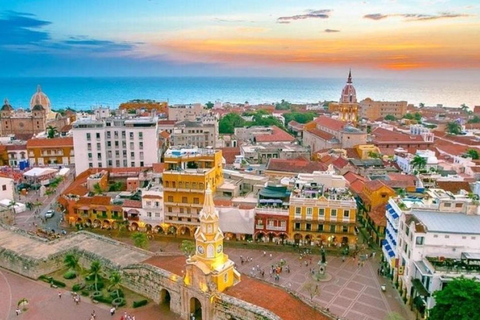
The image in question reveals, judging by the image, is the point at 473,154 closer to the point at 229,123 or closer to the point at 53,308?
the point at 229,123

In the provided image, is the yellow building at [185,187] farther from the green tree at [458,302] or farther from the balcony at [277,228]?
the green tree at [458,302]

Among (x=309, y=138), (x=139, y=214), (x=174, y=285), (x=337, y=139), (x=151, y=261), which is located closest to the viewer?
(x=174, y=285)

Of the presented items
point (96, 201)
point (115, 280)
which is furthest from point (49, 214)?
point (115, 280)

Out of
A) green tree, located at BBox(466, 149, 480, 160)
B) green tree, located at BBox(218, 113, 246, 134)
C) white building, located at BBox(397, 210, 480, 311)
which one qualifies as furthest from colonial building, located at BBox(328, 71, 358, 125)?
white building, located at BBox(397, 210, 480, 311)

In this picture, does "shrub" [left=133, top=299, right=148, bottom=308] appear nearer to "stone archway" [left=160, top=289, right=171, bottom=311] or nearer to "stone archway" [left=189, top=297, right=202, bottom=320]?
"stone archway" [left=160, top=289, right=171, bottom=311]

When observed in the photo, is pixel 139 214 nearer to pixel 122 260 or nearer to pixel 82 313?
pixel 122 260

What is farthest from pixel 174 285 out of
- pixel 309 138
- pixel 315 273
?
pixel 309 138
